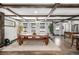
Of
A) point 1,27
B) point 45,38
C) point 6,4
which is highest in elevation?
point 6,4

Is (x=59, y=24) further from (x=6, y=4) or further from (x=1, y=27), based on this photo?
(x=6, y=4)

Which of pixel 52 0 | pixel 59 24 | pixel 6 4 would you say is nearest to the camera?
pixel 52 0

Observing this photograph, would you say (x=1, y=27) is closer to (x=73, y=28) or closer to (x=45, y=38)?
(x=45, y=38)

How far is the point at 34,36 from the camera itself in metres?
9.87

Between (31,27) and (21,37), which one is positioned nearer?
(21,37)

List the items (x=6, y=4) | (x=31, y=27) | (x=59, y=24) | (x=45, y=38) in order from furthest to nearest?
(x=59, y=24)
(x=31, y=27)
(x=45, y=38)
(x=6, y=4)

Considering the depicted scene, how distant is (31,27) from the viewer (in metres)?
19.4

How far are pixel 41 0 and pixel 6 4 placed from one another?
1.75 m

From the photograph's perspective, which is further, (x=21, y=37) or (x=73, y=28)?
(x=73, y=28)

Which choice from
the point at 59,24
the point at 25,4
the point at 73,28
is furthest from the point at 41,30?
the point at 25,4

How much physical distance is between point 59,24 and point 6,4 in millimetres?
15155

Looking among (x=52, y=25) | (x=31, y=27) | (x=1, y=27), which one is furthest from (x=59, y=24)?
(x=1, y=27)

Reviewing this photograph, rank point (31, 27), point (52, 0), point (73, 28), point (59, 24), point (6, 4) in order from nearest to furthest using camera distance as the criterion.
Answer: point (52, 0)
point (6, 4)
point (73, 28)
point (31, 27)
point (59, 24)

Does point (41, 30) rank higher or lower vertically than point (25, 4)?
lower
